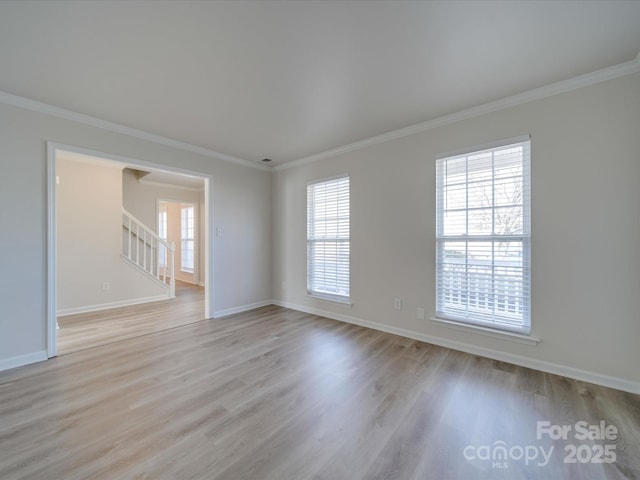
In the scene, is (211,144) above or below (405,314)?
above

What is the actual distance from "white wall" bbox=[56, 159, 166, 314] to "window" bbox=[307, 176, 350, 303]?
3.60 meters

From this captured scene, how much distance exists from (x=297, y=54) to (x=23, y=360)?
381cm

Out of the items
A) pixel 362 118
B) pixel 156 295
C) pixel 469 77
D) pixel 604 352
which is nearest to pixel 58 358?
pixel 156 295

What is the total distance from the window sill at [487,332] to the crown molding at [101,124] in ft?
12.7

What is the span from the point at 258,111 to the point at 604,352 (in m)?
3.89

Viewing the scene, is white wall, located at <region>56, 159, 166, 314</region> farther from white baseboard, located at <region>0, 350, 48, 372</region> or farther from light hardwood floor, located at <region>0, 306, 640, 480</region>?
light hardwood floor, located at <region>0, 306, 640, 480</region>

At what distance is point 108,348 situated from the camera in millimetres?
2988

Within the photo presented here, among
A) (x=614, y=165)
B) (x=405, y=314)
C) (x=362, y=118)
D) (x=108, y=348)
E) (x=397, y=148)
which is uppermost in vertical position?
(x=362, y=118)

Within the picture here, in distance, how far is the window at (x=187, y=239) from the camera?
25.1 ft

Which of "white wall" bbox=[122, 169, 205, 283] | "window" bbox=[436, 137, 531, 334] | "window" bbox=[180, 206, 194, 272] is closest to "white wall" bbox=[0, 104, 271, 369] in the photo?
"white wall" bbox=[122, 169, 205, 283]

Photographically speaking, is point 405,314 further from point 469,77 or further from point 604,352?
point 469,77

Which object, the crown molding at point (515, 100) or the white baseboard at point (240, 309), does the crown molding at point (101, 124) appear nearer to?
the crown molding at point (515, 100)

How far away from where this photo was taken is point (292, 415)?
6.04ft

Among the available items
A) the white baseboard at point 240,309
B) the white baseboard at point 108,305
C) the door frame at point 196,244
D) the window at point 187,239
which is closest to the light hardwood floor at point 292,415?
the white baseboard at point 240,309
